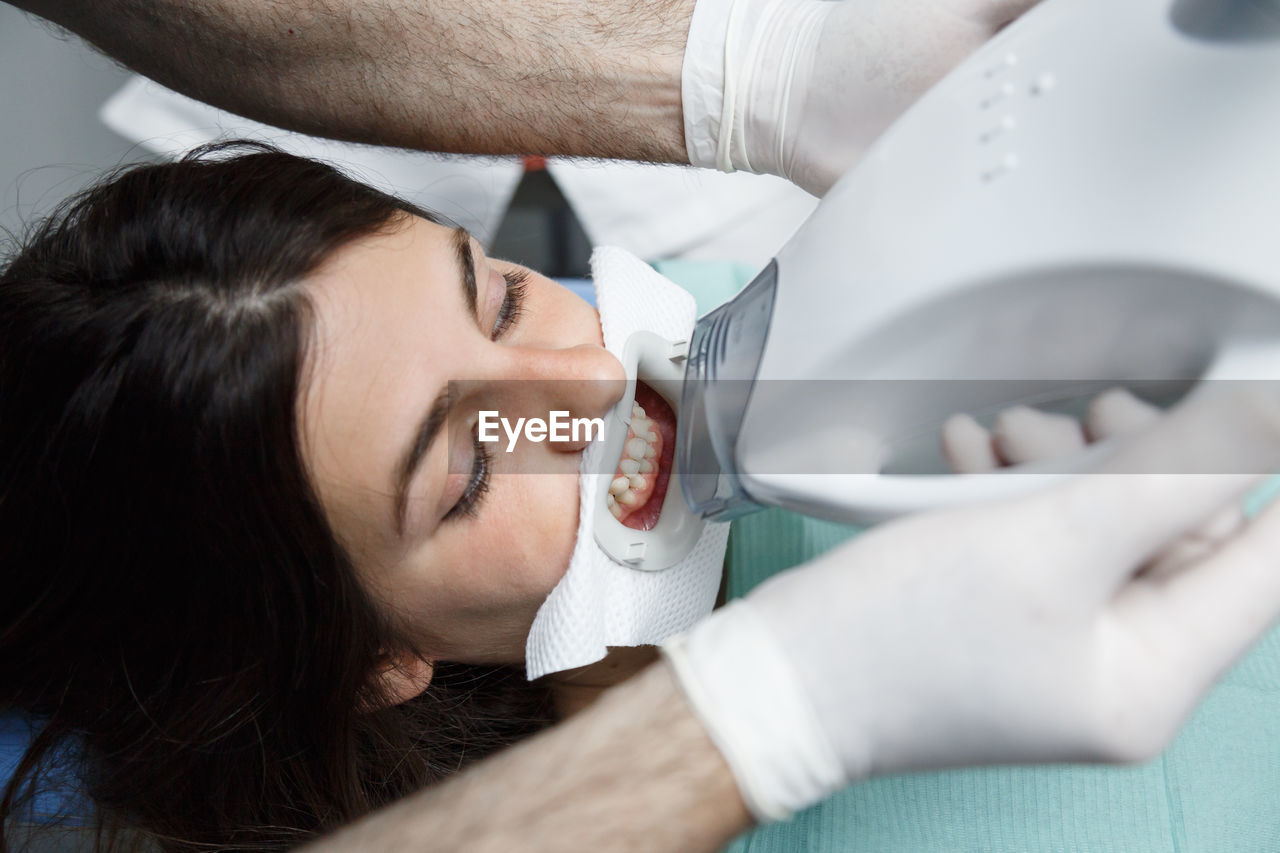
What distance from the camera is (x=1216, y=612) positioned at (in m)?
0.57

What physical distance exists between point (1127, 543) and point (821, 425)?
0.78ft

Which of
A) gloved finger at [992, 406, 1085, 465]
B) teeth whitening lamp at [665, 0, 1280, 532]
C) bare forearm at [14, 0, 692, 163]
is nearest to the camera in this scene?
teeth whitening lamp at [665, 0, 1280, 532]

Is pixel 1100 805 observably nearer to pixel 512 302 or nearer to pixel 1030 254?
pixel 1030 254

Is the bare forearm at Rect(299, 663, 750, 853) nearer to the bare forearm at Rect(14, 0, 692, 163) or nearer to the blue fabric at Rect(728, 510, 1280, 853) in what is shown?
the blue fabric at Rect(728, 510, 1280, 853)

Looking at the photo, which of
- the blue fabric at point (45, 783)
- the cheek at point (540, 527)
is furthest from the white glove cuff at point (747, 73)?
the blue fabric at point (45, 783)

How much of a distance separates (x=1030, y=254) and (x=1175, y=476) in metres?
0.17

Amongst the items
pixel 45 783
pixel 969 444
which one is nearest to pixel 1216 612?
pixel 969 444

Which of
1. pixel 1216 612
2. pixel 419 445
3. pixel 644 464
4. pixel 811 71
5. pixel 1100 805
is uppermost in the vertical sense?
pixel 811 71

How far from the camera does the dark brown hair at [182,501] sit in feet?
2.68

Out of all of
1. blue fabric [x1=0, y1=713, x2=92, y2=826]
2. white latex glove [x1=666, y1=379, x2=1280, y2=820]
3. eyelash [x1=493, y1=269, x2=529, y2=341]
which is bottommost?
blue fabric [x1=0, y1=713, x2=92, y2=826]

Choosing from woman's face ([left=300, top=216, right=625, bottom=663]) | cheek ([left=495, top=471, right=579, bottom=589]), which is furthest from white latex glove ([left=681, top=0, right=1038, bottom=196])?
cheek ([left=495, top=471, right=579, bottom=589])

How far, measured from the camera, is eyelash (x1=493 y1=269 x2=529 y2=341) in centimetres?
94

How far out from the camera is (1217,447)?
0.56 metres

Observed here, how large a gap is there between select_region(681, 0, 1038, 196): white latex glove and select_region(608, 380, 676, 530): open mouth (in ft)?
1.15
